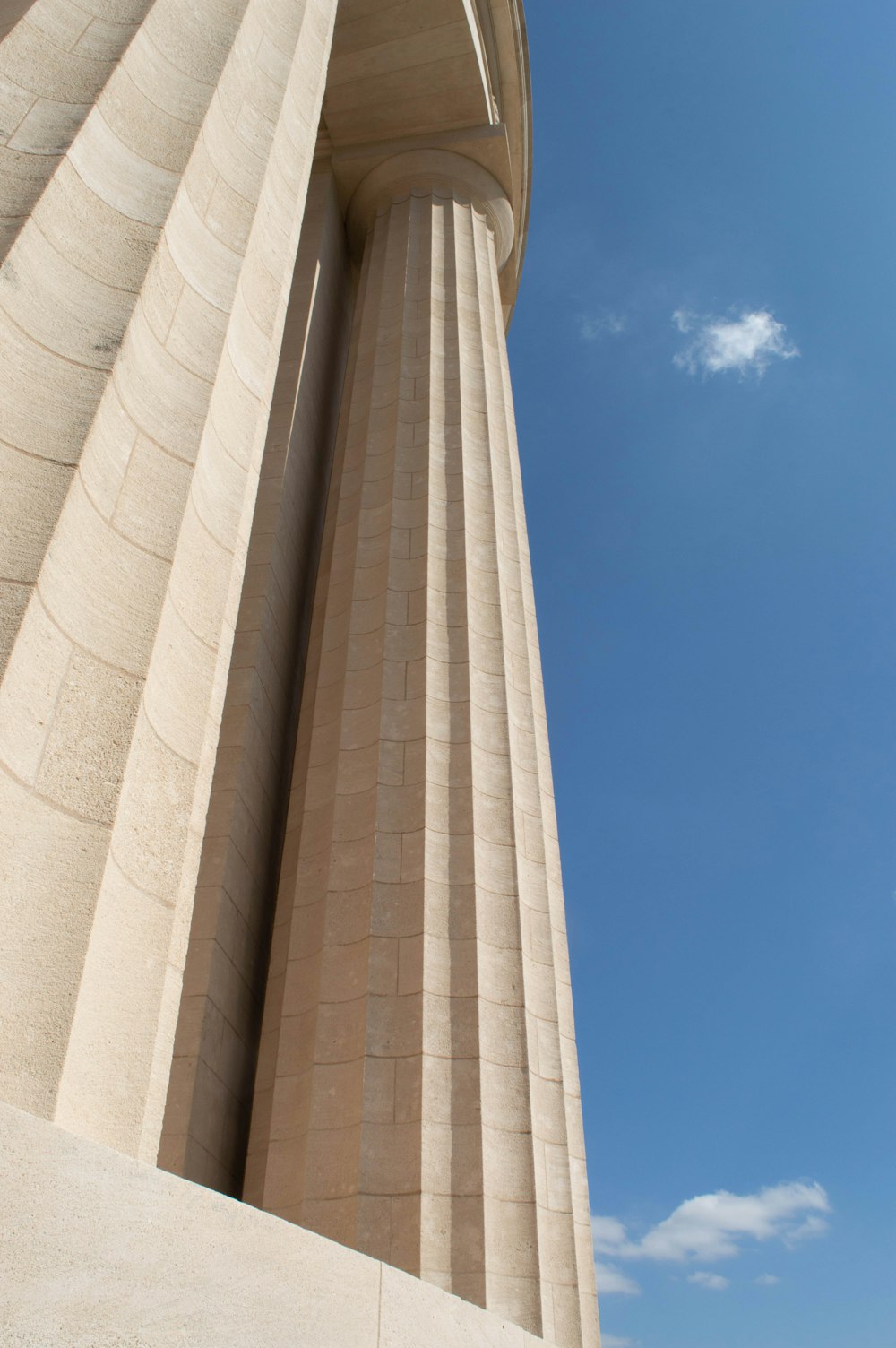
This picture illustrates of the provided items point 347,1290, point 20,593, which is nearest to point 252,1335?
point 347,1290

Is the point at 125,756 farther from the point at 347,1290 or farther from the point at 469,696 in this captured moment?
the point at 469,696

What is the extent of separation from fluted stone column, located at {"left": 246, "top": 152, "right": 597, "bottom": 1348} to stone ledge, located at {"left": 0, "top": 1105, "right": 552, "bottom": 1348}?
8951mm

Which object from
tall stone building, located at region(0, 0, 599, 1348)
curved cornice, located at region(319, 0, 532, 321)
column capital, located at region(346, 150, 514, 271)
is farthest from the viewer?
column capital, located at region(346, 150, 514, 271)

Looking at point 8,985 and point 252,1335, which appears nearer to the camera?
point 252,1335

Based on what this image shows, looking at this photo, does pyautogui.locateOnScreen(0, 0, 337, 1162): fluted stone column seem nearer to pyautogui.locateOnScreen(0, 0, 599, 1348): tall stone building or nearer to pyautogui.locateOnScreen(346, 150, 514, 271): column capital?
pyautogui.locateOnScreen(0, 0, 599, 1348): tall stone building

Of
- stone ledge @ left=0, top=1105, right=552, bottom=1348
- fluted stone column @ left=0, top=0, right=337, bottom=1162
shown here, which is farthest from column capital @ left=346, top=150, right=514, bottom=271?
stone ledge @ left=0, top=1105, right=552, bottom=1348

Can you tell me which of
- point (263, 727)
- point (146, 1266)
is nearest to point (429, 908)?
point (263, 727)

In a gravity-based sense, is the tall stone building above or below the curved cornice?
below

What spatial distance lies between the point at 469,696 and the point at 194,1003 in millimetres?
6712

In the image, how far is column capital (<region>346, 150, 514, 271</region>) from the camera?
1238 inches

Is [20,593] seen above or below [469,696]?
below

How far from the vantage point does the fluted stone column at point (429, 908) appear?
12438mm

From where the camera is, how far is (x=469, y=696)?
18.1 metres

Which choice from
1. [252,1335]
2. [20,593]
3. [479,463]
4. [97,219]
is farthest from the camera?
[479,463]
